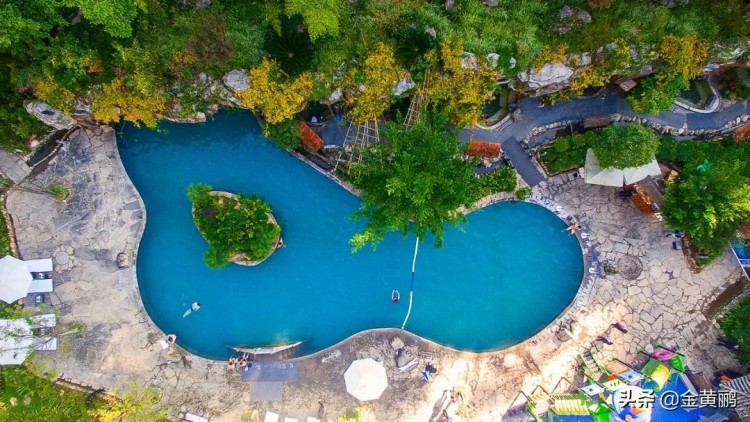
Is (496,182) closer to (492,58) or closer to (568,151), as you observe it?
(568,151)

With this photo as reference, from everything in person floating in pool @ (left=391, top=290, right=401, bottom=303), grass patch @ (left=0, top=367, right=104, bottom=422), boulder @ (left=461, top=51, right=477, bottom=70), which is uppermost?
boulder @ (left=461, top=51, right=477, bottom=70)

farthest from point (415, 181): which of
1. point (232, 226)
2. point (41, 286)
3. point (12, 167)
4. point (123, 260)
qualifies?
point (12, 167)

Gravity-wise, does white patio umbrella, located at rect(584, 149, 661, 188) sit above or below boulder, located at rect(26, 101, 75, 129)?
below

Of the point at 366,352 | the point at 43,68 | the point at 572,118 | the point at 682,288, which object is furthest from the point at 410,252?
the point at 43,68

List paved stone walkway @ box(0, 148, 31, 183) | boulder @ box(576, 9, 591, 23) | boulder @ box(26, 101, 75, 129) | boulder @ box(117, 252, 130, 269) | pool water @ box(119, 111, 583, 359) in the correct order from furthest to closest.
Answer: pool water @ box(119, 111, 583, 359) → paved stone walkway @ box(0, 148, 31, 183) → boulder @ box(117, 252, 130, 269) → boulder @ box(26, 101, 75, 129) → boulder @ box(576, 9, 591, 23)

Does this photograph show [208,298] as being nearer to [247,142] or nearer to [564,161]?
[247,142]

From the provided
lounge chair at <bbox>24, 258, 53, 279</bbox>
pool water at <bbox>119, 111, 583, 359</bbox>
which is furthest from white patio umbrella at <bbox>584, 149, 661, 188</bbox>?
lounge chair at <bbox>24, 258, 53, 279</bbox>

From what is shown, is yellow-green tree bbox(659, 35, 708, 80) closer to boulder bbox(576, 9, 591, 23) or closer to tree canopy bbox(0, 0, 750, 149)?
tree canopy bbox(0, 0, 750, 149)

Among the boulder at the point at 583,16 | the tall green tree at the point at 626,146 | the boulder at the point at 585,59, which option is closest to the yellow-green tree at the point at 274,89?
the boulder at the point at 583,16
